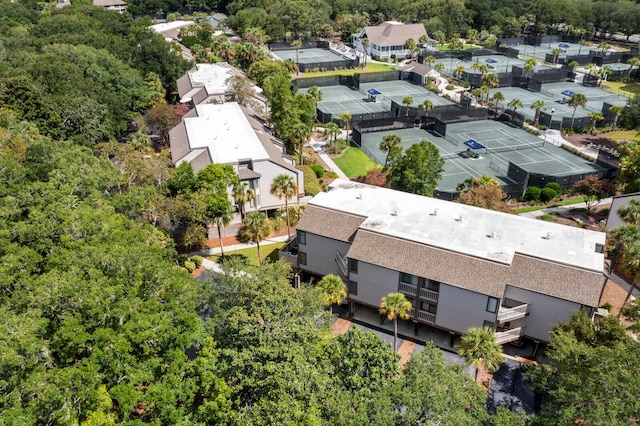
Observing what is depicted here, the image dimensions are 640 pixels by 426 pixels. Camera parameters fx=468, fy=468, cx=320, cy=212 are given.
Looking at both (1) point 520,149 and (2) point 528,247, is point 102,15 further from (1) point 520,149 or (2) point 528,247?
(2) point 528,247

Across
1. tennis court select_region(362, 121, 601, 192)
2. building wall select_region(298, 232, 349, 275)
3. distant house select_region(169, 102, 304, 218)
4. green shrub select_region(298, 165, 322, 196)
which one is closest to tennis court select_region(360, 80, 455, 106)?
tennis court select_region(362, 121, 601, 192)

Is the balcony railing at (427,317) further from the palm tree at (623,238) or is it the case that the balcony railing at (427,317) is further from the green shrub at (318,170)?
the green shrub at (318,170)

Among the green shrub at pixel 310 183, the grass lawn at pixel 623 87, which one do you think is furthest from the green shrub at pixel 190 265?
the grass lawn at pixel 623 87

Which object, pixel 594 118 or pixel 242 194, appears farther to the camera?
pixel 594 118

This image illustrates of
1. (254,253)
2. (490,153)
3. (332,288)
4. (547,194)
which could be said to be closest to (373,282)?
(332,288)

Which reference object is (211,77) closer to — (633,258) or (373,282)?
(373,282)

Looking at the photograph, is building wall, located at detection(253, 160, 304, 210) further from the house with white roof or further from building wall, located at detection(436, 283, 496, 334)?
building wall, located at detection(436, 283, 496, 334)

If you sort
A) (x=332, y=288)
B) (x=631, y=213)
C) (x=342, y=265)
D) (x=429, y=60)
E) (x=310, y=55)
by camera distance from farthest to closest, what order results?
(x=310, y=55) < (x=429, y=60) < (x=631, y=213) < (x=342, y=265) < (x=332, y=288)
